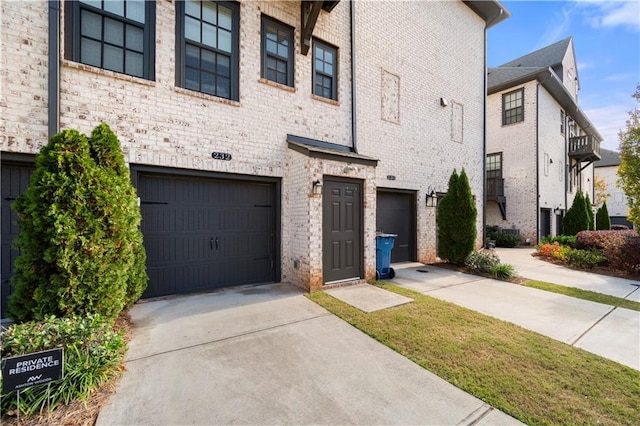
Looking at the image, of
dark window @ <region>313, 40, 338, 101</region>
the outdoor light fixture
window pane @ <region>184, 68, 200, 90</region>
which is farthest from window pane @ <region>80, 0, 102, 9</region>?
the outdoor light fixture

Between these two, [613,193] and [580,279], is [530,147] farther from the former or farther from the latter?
[613,193]

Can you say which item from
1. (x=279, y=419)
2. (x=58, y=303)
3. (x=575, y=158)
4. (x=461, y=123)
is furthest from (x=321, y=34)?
(x=575, y=158)

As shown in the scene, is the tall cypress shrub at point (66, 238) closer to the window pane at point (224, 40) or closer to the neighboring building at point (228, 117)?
the neighboring building at point (228, 117)

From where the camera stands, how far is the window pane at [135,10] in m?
4.55

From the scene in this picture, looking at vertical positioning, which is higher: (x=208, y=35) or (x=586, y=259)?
(x=208, y=35)

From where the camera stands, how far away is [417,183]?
8.59 metres

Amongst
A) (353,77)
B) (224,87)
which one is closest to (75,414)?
(224,87)

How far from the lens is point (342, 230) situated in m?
5.72

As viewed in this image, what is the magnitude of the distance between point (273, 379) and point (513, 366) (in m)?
2.40

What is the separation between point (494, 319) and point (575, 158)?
20.6 metres

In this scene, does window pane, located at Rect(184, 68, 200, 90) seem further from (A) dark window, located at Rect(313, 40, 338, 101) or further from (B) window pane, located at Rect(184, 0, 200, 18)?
(A) dark window, located at Rect(313, 40, 338, 101)

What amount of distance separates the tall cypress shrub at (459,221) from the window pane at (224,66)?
6.36 m

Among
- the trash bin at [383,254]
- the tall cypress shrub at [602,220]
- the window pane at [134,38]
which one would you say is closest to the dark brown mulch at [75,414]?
the window pane at [134,38]

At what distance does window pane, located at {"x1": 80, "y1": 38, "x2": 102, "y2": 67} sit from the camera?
4.23 metres
